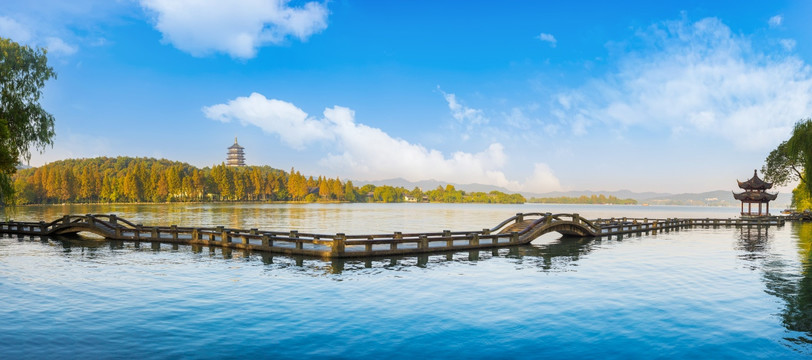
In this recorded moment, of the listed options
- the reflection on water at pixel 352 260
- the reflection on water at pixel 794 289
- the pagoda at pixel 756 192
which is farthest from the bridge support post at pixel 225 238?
the pagoda at pixel 756 192

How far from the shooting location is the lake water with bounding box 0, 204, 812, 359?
1043cm

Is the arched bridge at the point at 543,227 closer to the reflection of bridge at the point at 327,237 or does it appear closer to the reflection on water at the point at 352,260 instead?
the reflection of bridge at the point at 327,237

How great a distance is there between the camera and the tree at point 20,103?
27547mm

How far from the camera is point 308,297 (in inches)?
595

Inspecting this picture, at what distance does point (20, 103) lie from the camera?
28.2m

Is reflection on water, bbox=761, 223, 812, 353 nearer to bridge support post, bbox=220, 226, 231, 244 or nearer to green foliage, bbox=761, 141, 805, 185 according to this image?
bridge support post, bbox=220, 226, 231, 244

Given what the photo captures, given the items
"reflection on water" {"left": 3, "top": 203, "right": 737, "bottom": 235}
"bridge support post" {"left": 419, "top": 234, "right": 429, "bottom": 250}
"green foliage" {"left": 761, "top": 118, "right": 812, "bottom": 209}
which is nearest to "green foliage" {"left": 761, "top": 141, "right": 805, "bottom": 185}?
"green foliage" {"left": 761, "top": 118, "right": 812, "bottom": 209}

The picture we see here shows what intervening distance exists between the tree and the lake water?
26.0ft

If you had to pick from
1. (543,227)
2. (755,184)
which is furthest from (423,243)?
(755,184)

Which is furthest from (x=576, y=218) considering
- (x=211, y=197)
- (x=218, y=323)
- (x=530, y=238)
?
(x=211, y=197)

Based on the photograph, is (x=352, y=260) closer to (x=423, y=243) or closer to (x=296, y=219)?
(x=423, y=243)

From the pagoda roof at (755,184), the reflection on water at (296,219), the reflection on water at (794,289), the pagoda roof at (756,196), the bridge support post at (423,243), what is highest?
the pagoda roof at (755,184)

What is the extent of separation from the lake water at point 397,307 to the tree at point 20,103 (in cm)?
791

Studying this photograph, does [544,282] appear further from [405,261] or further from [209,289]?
[209,289]
